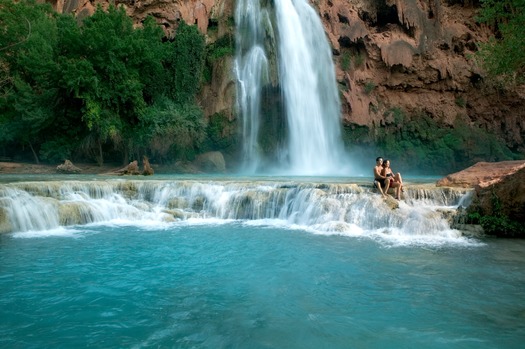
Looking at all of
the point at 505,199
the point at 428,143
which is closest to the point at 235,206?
the point at 505,199

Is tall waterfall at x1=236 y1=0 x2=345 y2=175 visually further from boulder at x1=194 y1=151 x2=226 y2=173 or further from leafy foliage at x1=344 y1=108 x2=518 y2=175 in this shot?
leafy foliage at x1=344 y1=108 x2=518 y2=175

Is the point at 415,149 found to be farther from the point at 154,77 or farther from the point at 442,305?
the point at 442,305

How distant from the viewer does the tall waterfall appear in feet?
80.2

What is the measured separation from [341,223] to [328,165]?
623 inches

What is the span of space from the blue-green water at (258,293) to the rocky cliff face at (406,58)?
743 inches

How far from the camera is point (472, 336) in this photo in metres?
4.09

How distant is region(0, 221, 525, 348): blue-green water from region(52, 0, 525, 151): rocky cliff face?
61.9 ft

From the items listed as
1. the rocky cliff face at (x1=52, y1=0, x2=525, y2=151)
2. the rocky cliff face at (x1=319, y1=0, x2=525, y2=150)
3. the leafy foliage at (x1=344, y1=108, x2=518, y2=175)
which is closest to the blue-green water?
the rocky cliff face at (x1=52, y1=0, x2=525, y2=151)

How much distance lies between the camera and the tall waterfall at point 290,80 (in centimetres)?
2444

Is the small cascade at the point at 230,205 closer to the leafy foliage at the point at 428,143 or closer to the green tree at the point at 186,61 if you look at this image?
the green tree at the point at 186,61

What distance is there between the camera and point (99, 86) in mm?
21750

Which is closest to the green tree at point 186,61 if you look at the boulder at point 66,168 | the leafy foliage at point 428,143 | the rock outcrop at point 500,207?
the boulder at point 66,168

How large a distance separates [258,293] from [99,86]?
1939 cm

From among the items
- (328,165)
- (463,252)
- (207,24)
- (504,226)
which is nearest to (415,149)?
(328,165)
